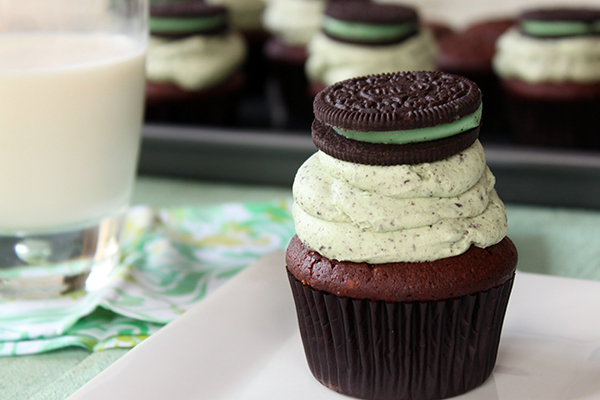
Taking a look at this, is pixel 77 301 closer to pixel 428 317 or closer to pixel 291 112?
pixel 428 317

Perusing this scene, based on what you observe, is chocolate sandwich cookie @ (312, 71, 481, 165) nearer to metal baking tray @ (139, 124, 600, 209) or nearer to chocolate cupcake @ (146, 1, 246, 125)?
metal baking tray @ (139, 124, 600, 209)

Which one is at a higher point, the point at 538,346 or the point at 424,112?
the point at 424,112

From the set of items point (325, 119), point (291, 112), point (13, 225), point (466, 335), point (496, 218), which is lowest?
point (291, 112)

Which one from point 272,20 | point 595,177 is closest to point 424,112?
point 595,177

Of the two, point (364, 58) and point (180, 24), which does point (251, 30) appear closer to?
point (180, 24)

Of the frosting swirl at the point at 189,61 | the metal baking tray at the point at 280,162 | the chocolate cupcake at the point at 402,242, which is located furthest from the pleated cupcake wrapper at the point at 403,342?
the frosting swirl at the point at 189,61

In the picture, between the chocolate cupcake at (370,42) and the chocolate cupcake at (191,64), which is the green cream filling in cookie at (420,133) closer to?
the chocolate cupcake at (370,42)

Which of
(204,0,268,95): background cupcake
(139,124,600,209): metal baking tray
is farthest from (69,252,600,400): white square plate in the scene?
(204,0,268,95): background cupcake
